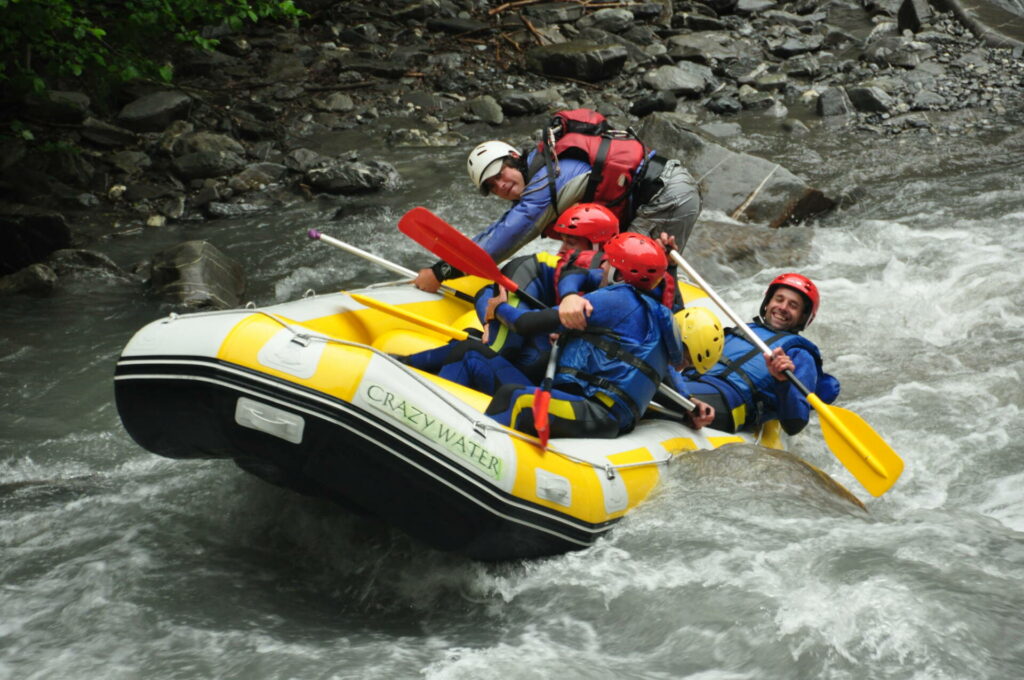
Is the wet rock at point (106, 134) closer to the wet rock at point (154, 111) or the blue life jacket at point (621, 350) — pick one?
the wet rock at point (154, 111)

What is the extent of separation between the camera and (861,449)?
4223mm

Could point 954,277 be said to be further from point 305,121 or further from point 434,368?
point 305,121

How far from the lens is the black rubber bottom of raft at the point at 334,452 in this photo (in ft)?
11.2

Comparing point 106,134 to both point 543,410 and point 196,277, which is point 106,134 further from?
point 543,410

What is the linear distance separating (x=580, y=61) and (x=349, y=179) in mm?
3767

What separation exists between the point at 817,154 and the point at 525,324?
6.29 m

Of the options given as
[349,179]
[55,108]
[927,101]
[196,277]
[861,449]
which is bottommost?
[927,101]

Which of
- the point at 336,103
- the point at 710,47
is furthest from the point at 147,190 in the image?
the point at 710,47

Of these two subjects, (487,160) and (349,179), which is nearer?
(487,160)

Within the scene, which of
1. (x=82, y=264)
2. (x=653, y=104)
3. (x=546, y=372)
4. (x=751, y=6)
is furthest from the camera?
(x=751, y=6)

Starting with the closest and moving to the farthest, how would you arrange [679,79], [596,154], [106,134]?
[596,154] → [106,134] → [679,79]

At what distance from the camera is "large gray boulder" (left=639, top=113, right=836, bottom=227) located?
7.87 m

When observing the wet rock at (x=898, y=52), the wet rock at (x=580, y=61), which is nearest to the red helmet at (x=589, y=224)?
the wet rock at (x=580, y=61)

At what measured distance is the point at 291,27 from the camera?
12.2 m
